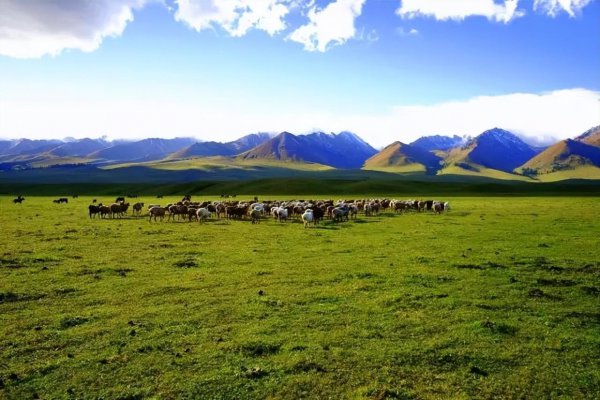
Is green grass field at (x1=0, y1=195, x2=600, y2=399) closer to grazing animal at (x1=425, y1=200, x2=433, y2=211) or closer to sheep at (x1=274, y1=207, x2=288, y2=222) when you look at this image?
sheep at (x1=274, y1=207, x2=288, y2=222)

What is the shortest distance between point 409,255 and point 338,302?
10.1 meters

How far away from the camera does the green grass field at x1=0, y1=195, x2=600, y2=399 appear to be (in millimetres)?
10438

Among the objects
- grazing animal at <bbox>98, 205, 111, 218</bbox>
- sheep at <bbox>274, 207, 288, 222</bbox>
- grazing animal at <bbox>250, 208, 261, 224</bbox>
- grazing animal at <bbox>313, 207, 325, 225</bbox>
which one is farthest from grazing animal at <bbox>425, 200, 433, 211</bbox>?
grazing animal at <bbox>98, 205, 111, 218</bbox>

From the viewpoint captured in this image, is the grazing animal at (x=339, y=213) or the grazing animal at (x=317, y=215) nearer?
the grazing animal at (x=317, y=215)

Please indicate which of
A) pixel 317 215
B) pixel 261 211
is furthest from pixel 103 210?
pixel 317 215

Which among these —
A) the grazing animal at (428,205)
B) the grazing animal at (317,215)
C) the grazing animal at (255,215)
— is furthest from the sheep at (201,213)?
the grazing animal at (428,205)

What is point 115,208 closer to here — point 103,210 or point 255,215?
point 103,210

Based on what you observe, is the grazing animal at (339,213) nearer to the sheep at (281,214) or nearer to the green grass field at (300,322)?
the sheep at (281,214)

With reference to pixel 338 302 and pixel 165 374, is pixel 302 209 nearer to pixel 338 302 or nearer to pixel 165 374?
pixel 338 302

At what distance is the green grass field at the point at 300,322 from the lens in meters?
10.4

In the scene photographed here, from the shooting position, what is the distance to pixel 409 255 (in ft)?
81.8

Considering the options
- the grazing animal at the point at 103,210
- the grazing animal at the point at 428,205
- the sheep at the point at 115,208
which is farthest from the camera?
the grazing animal at the point at 428,205

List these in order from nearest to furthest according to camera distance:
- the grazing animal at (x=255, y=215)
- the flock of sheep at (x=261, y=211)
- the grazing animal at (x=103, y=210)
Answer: the grazing animal at (x=255, y=215)
the flock of sheep at (x=261, y=211)
the grazing animal at (x=103, y=210)

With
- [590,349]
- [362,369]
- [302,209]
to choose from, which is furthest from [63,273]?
[302,209]
